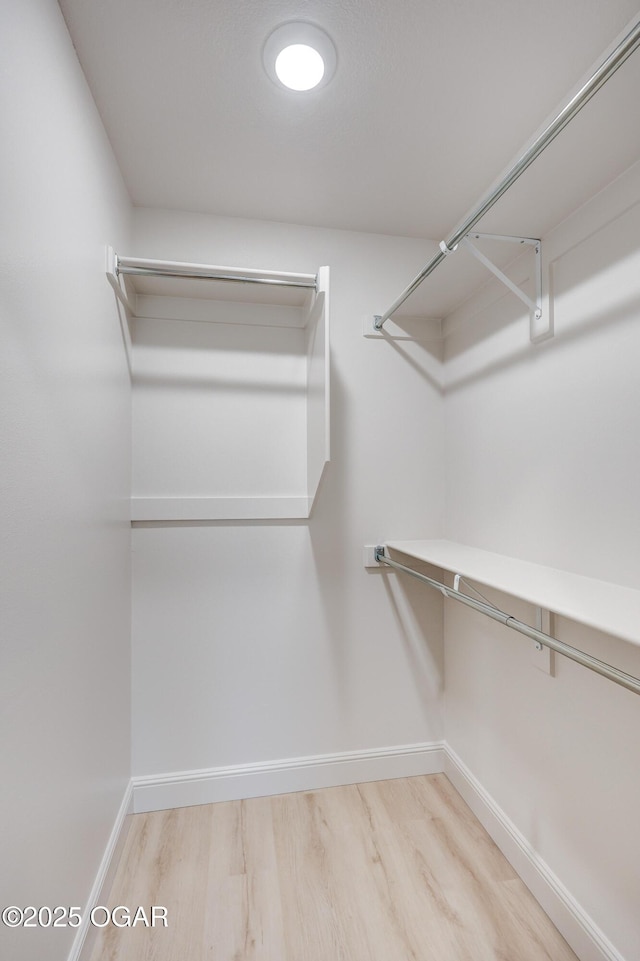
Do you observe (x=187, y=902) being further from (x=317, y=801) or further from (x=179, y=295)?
(x=179, y=295)

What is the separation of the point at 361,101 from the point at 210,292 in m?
0.80

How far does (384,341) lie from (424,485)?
0.66 metres

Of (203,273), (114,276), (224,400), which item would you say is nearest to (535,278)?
(203,273)

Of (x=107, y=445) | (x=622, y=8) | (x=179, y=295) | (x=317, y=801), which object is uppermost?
(x=622, y=8)

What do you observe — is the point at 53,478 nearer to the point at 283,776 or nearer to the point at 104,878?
the point at 104,878

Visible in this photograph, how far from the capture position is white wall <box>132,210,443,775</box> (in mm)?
1769

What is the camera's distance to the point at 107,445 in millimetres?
1426

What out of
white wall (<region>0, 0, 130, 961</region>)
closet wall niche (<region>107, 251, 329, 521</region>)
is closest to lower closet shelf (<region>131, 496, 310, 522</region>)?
closet wall niche (<region>107, 251, 329, 521</region>)

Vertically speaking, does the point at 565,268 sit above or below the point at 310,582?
above

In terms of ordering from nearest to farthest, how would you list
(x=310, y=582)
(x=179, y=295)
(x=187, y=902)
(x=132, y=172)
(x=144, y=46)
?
(x=144, y=46) < (x=187, y=902) < (x=132, y=172) < (x=179, y=295) < (x=310, y=582)

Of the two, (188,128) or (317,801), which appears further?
(317,801)

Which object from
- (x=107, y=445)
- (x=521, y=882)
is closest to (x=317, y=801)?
(x=521, y=882)

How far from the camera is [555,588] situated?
1.12 metres

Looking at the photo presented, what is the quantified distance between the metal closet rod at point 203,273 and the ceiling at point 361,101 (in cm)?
34
